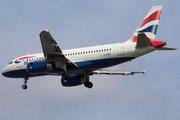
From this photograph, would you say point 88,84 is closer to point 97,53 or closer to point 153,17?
point 97,53

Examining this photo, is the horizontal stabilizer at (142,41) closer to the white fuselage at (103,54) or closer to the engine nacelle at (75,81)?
the white fuselage at (103,54)

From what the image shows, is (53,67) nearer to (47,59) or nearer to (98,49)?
(47,59)

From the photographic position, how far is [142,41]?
34.4m

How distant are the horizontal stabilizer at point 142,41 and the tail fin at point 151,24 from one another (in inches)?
81.8

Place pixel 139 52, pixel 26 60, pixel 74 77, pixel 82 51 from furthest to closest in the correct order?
1. pixel 74 77
2. pixel 26 60
3. pixel 82 51
4. pixel 139 52

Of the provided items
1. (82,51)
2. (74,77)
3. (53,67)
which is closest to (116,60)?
(82,51)

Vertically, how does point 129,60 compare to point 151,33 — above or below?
below

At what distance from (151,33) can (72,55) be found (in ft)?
32.0

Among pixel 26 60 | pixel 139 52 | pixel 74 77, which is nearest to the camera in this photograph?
pixel 139 52

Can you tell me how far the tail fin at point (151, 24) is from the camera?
3678 cm

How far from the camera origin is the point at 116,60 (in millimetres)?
36344

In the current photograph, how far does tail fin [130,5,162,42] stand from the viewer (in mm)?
36781

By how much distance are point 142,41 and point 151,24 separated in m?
3.76

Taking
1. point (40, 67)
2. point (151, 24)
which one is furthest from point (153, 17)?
point (40, 67)
